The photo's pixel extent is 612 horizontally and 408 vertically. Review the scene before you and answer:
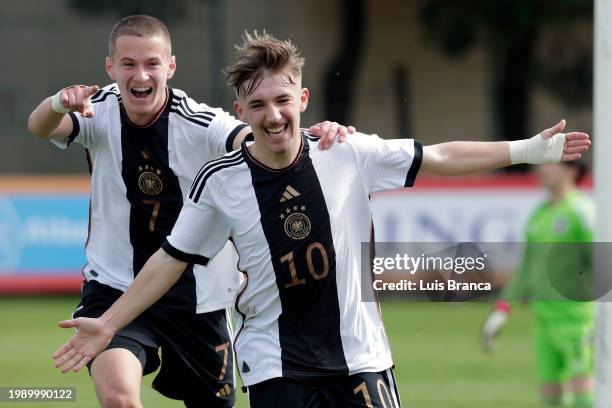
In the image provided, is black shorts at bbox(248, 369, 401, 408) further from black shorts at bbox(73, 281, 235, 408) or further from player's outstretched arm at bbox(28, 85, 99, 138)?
player's outstretched arm at bbox(28, 85, 99, 138)

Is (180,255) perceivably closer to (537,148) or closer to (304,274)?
(304,274)

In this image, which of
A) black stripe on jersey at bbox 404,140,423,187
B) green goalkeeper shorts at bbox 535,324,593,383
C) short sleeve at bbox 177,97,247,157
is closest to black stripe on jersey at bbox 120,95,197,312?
short sleeve at bbox 177,97,247,157

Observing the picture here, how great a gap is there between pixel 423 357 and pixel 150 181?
689 cm

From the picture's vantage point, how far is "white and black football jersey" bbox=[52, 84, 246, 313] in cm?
607

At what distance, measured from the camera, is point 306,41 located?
24734 mm

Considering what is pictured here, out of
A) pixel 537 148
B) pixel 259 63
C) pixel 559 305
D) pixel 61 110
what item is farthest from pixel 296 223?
pixel 559 305

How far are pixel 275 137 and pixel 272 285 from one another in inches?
24.5

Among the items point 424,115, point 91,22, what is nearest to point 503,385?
point 424,115

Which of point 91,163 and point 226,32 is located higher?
point 226,32

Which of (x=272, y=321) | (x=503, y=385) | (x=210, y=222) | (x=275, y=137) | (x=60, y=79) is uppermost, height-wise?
(x=60, y=79)

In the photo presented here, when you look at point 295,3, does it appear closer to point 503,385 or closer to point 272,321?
point 503,385

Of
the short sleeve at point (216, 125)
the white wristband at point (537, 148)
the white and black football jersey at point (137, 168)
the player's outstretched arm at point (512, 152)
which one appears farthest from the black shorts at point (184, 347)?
the white wristband at point (537, 148)

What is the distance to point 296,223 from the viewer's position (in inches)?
204

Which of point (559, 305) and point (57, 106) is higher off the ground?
point (57, 106)
